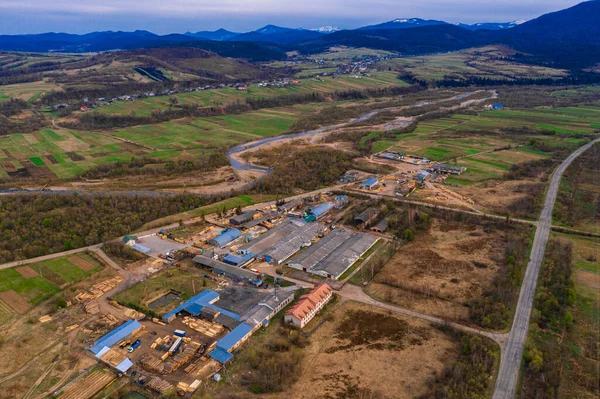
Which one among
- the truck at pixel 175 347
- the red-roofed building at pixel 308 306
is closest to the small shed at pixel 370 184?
the red-roofed building at pixel 308 306

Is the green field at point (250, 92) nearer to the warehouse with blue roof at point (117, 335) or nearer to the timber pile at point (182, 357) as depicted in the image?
the warehouse with blue roof at point (117, 335)

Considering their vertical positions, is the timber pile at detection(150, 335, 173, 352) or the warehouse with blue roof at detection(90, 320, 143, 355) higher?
the warehouse with blue roof at detection(90, 320, 143, 355)

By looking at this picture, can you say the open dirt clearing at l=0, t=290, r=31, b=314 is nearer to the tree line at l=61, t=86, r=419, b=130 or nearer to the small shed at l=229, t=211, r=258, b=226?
the small shed at l=229, t=211, r=258, b=226

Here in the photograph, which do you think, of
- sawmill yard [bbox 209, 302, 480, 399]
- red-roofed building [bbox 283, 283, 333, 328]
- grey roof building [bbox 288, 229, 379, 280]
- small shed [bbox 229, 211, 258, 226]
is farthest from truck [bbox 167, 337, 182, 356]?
small shed [bbox 229, 211, 258, 226]

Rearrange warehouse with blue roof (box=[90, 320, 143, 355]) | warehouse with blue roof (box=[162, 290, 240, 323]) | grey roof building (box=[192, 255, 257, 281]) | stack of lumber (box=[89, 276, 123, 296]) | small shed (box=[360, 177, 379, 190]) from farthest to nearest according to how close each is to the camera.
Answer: small shed (box=[360, 177, 379, 190]), grey roof building (box=[192, 255, 257, 281]), stack of lumber (box=[89, 276, 123, 296]), warehouse with blue roof (box=[162, 290, 240, 323]), warehouse with blue roof (box=[90, 320, 143, 355])

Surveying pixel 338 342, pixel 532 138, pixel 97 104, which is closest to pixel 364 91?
pixel 532 138

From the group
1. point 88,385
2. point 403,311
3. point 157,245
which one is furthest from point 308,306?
point 157,245
